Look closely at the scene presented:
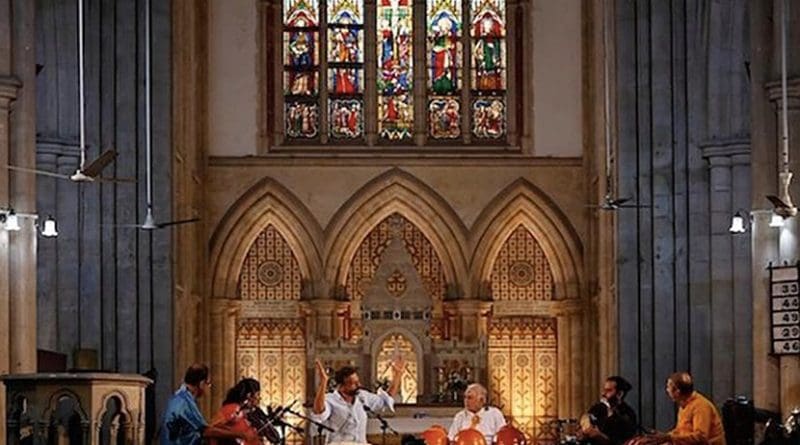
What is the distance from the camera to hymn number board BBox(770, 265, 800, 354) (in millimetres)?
21594

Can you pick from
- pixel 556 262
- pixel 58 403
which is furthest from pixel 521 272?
pixel 58 403

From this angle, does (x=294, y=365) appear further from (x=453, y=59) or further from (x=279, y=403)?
(x=453, y=59)

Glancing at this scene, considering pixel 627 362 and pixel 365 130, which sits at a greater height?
pixel 365 130

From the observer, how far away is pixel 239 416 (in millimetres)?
15797

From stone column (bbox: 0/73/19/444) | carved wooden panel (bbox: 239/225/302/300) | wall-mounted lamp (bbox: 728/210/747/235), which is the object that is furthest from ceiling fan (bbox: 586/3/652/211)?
stone column (bbox: 0/73/19/444)

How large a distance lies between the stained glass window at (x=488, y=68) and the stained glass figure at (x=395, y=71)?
1.03 m

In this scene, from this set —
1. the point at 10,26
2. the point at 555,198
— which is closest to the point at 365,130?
the point at 555,198

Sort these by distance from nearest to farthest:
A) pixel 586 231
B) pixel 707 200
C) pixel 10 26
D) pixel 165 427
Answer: pixel 165 427
pixel 10 26
pixel 707 200
pixel 586 231

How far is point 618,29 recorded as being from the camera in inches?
1171

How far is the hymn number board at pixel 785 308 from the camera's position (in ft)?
70.8

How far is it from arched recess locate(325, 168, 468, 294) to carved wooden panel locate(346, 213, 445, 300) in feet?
0.57

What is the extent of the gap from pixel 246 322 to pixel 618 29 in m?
8.09

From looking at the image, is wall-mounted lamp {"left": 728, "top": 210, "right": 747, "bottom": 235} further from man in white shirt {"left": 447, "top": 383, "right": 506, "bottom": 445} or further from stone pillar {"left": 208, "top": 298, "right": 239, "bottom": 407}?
stone pillar {"left": 208, "top": 298, "right": 239, "bottom": 407}

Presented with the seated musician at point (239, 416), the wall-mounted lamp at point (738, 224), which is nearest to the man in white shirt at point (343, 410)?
the seated musician at point (239, 416)
